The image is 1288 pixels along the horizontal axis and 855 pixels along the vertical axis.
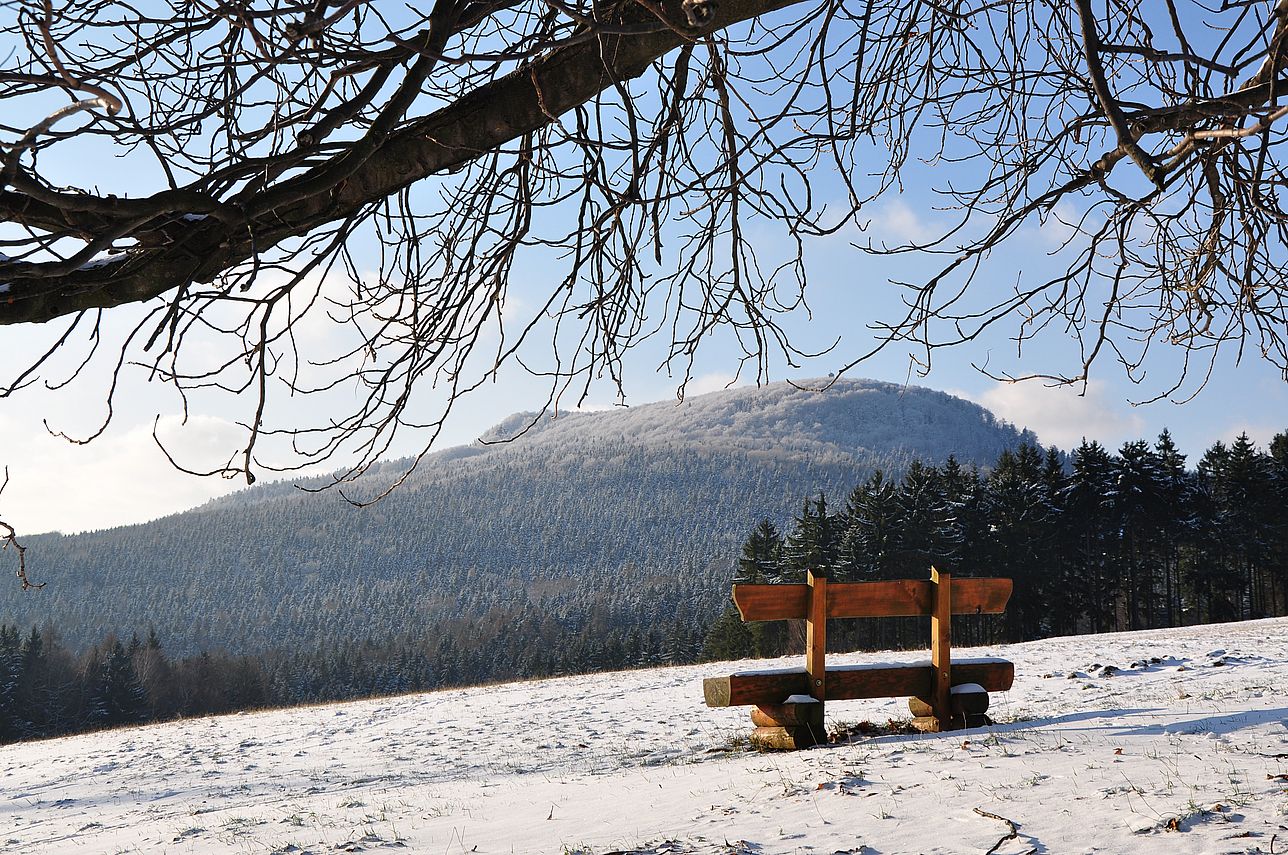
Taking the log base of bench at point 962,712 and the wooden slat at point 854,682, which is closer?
the wooden slat at point 854,682

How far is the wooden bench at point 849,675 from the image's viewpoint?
6285 mm

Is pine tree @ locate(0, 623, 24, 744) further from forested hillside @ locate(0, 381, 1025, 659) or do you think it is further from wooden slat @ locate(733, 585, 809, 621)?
wooden slat @ locate(733, 585, 809, 621)

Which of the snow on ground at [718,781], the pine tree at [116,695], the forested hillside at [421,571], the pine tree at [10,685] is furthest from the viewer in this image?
the forested hillside at [421,571]

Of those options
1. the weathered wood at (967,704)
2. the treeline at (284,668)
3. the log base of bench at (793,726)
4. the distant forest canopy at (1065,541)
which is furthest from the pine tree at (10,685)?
the weathered wood at (967,704)

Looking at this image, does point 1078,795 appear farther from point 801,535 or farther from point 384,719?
point 801,535

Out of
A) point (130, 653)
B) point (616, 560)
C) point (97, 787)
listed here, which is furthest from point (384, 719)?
point (616, 560)

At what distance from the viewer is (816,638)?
640 cm

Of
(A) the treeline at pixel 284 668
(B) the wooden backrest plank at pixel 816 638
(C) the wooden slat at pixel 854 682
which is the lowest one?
(A) the treeline at pixel 284 668

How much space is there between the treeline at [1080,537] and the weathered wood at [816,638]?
3424 centimetres

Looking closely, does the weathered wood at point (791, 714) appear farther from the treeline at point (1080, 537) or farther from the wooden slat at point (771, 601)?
the treeline at point (1080, 537)

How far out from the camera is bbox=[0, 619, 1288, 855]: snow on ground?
3.67 meters

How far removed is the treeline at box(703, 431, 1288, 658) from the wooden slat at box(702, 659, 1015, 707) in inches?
1320

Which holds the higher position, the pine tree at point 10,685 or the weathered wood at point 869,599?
the weathered wood at point 869,599

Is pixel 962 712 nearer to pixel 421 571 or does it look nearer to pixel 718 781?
pixel 718 781
